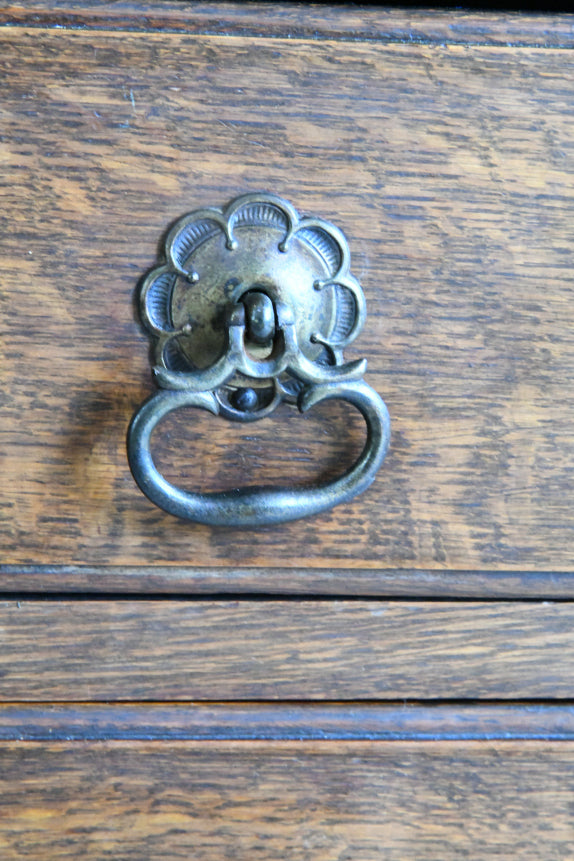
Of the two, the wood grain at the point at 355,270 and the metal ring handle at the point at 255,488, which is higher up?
the wood grain at the point at 355,270

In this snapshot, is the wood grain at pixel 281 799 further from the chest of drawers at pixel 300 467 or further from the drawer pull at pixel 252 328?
the drawer pull at pixel 252 328

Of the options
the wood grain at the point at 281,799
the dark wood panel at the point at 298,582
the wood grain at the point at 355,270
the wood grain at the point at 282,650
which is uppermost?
the wood grain at the point at 355,270

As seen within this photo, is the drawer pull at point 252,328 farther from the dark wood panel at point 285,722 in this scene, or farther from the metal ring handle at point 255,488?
the dark wood panel at point 285,722

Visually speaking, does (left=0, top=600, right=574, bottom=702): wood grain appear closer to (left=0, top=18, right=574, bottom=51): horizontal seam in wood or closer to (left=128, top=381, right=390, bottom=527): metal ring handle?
(left=128, top=381, right=390, bottom=527): metal ring handle

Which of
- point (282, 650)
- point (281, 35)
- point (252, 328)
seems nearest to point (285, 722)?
point (282, 650)

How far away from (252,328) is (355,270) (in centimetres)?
6

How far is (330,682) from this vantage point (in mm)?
340

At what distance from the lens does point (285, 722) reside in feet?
1.12

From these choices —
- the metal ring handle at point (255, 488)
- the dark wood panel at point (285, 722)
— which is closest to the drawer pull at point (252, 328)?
the metal ring handle at point (255, 488)

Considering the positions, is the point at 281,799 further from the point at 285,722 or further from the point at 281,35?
the point at 281,35

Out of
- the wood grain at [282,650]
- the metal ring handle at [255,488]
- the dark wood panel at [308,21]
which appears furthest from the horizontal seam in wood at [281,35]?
the wood grain at [282,650]

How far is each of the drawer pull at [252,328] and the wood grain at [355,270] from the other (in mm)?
10

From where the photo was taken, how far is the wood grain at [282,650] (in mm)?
333

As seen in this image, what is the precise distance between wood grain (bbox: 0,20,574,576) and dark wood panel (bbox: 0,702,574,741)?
0.07 meters
